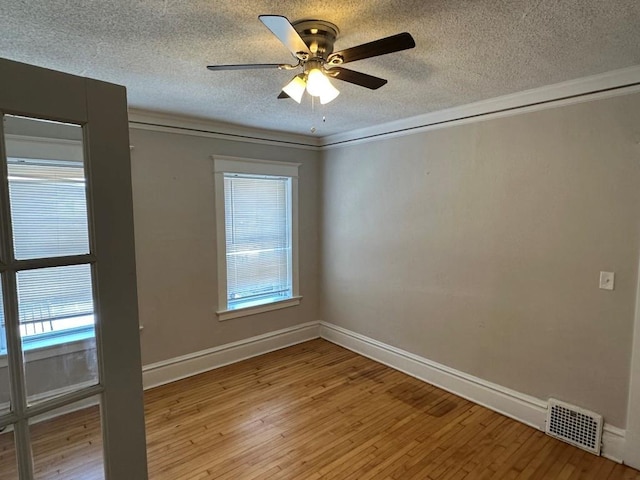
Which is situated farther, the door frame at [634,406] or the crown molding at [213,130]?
the crown molding at [213,130]

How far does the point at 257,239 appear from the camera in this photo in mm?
3994

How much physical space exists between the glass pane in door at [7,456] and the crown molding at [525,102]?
10.6ft

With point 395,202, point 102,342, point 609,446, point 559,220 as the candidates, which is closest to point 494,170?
point 559,220

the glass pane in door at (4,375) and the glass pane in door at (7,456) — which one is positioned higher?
the glass pane in door at (4,375)

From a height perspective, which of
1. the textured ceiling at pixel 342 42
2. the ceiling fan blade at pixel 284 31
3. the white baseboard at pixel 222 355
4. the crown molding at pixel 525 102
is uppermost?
the textured ceiling at pixel 342 42

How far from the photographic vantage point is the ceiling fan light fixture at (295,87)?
70.3 inches

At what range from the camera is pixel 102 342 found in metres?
0.97

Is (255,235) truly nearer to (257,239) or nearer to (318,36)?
(257,239)

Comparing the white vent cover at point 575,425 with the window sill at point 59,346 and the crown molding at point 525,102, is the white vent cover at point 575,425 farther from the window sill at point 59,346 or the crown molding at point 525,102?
the window sill at point 59,346

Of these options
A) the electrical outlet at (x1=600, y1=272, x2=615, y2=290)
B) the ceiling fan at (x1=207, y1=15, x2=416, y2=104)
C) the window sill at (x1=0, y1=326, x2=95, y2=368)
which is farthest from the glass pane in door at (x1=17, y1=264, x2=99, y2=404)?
the electrical outlet at (x1=600, y1=272, x2=615, y2=290)

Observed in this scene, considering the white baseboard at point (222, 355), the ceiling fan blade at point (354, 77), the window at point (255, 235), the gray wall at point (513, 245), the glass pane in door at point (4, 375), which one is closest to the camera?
the glass pane in door at point (4, 375)

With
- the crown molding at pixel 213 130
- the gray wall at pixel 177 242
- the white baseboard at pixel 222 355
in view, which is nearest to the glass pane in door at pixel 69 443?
the white baseboard at pixel 222 355

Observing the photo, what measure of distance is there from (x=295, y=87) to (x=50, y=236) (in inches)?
52.5

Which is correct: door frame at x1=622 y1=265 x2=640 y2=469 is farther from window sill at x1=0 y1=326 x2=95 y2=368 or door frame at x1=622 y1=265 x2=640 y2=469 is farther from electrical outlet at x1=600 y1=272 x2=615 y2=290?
window sill at x1=0 y1=326 x2=95 y2=368
